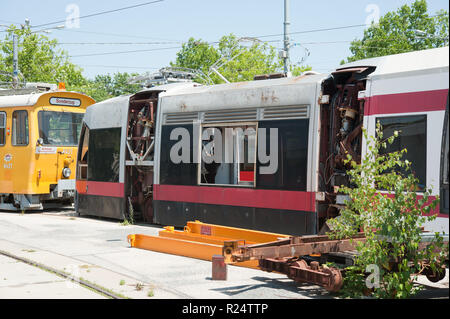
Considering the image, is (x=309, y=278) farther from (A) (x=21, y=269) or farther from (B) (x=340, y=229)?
(A) (x=21, y=269)

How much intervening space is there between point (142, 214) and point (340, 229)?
8691mm

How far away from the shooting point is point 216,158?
1281cm

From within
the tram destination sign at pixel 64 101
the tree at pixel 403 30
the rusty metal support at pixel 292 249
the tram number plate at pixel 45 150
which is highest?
the tree at pixel 403 30

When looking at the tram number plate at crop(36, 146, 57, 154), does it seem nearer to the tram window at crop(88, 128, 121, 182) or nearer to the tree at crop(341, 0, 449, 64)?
the tram window at crop(88, 128, 121, 182)

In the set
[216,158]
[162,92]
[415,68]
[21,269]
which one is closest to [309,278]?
[415,68]

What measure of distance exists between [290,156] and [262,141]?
2.50 ft

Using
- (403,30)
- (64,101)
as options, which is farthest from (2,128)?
(403,30)

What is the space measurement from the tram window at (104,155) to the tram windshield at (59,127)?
2.83m

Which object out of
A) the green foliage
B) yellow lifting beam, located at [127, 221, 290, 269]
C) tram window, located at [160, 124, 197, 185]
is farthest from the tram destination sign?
the green foliage

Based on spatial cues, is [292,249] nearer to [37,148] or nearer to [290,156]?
[290,156]

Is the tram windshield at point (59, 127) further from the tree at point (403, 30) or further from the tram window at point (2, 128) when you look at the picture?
the tree at point (403, 30)

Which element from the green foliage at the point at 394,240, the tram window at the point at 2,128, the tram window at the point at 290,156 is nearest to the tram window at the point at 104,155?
the tram window at the point at 2,128

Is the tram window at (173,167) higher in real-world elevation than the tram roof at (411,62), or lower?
lower

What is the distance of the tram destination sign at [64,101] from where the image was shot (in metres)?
18.5
